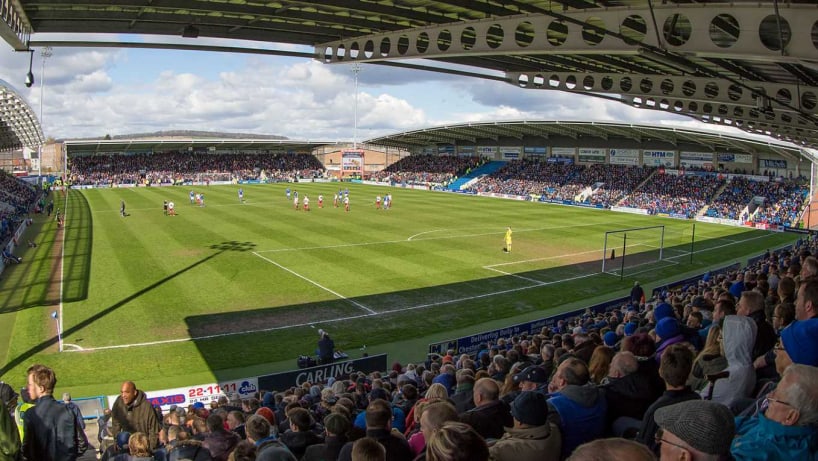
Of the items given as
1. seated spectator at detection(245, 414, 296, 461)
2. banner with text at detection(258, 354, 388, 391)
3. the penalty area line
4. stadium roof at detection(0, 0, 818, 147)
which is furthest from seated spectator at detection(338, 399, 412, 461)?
the penalty area line

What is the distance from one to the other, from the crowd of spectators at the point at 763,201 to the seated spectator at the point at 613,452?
5380cm

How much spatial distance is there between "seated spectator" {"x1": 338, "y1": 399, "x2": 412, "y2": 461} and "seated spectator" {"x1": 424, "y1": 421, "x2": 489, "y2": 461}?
1.76m

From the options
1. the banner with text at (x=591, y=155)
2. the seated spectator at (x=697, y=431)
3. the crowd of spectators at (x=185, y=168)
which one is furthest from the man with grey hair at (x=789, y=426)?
the crowd of spectators at (x=185, y=168)

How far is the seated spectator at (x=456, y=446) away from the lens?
8.59 ft

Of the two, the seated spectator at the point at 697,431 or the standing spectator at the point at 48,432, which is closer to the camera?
the seated spectator at the point at 697,431

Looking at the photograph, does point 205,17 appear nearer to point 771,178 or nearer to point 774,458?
point 774,458

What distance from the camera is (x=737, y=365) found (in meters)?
4.96

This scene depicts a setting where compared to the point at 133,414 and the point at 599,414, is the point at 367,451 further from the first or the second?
the point at 133,414

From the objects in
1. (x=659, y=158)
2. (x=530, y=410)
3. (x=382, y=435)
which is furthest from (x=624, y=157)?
(x=530, y=410)

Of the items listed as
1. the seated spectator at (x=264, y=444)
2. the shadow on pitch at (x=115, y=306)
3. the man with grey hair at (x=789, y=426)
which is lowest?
the shadow on pitch at (x=115, y=306)

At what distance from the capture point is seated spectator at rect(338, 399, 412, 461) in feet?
14.4

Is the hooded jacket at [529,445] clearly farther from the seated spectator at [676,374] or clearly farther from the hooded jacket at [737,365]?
the hooded jacket at [737,365]

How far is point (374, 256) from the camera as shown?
29875 mm

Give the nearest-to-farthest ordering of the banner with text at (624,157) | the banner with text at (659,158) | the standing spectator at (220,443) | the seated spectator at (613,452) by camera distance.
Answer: the seated spectator at (613,452) < the standing spectator at (220,443) < the banner with text at (659,158) < the banner with text at (624,157)
